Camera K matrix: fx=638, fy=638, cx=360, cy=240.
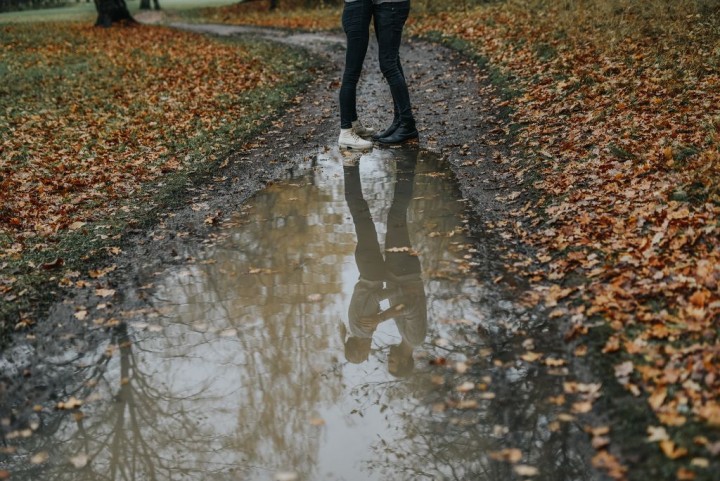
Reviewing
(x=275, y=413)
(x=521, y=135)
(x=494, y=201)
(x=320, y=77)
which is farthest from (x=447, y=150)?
(x=320, y=77)

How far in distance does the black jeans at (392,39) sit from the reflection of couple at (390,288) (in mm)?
1482

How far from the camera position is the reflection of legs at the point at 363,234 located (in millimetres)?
5051

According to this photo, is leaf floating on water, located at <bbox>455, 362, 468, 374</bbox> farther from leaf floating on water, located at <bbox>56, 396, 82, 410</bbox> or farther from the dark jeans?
the dark jeans

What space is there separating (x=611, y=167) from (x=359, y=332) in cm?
329

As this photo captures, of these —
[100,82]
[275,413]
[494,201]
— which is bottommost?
[275,413]

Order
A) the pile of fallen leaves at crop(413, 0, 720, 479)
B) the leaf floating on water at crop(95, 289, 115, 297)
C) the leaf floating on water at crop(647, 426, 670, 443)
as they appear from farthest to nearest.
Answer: the leaf floating on water at crop(95, 289, 115, 297) → the pile of fallen leaves at crop(413, 0, 720, 479) → the leaf floating on water at crop(647, 426, 670, 443)

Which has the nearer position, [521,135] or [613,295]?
[613,295]

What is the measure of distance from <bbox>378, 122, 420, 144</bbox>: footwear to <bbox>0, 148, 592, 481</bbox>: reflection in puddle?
7.63 feet

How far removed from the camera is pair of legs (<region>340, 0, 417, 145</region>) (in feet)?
22.9

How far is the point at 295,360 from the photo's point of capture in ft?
13.1

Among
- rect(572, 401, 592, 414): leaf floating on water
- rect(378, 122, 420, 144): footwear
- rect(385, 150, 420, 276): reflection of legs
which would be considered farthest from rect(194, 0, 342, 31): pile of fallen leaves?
rect(572, 401, 592, 414): leaf floating on water

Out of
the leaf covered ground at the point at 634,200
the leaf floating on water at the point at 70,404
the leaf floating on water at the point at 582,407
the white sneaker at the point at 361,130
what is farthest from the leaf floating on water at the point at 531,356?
the white sneaker at the point at 361,130

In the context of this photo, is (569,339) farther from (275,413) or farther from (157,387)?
(157,387)

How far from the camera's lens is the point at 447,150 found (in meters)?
7.56
